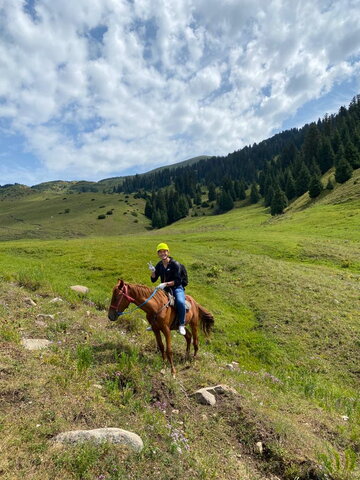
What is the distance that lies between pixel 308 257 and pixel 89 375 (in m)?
28.3

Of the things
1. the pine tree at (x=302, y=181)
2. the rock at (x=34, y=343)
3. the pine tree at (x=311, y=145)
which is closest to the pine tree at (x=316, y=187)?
the pine tree at (x=302, y=181)

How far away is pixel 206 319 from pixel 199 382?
137 inches

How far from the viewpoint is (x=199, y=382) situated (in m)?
8.67

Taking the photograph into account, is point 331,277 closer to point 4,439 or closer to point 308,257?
point 308,257

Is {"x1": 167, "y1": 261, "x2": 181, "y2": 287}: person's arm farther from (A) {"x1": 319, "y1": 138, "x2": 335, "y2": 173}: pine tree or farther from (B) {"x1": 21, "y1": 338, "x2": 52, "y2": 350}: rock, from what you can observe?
(A) {"x1": 319, "y1": 138, "x2": 335, "y2": 173}: pine tree

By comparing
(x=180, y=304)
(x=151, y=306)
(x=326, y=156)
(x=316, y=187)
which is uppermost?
(x=326, y=156)

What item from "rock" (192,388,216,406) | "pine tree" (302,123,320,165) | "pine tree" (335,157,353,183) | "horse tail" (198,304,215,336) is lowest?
"rock" (192,388,216,406)

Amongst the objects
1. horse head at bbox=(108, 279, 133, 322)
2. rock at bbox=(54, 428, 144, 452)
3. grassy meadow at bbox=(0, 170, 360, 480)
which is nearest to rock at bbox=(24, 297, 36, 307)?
grassy meadow at bbox=(0, 170, 360, 480)

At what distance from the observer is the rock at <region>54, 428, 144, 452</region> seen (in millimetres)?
4979

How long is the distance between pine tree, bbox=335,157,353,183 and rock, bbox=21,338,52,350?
88.4 metres

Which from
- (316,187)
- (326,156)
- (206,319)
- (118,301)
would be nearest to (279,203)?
(316,187)

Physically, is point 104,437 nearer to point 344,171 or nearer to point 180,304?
point 180,304

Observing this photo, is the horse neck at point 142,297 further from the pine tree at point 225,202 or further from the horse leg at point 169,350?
the pine tree at point 225,202

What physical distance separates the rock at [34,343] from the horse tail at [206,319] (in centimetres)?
593
